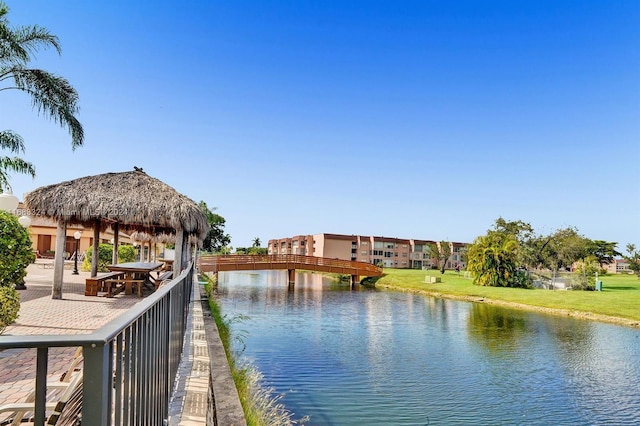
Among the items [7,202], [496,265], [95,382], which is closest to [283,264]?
[496,265]

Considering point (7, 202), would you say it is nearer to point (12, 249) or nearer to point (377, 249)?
point (12, 249)

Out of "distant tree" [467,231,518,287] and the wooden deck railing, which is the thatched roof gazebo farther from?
"distant tree" [467,231,518,287]

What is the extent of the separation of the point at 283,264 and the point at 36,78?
1003 inches

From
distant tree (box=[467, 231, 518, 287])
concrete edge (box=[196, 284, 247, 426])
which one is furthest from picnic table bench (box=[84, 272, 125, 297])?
distant tree (box=[467, 231, 518, 287])

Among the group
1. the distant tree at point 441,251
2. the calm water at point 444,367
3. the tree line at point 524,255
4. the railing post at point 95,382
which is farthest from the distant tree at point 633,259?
the railing post at point 95,382

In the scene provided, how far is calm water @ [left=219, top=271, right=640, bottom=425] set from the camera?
7.94 m

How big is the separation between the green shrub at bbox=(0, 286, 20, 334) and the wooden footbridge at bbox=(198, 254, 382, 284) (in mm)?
25074

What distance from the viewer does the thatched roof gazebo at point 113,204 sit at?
35.0ft

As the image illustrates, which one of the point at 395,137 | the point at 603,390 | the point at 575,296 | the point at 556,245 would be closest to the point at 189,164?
the point at 395,137

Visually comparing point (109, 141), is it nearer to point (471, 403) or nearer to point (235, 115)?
point (235, 115)

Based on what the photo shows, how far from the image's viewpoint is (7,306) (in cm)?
637

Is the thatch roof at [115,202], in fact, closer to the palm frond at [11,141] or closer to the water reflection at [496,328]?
the palm frond at [11,141]

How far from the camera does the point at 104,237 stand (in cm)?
3916

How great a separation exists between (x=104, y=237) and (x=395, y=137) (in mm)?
27826
